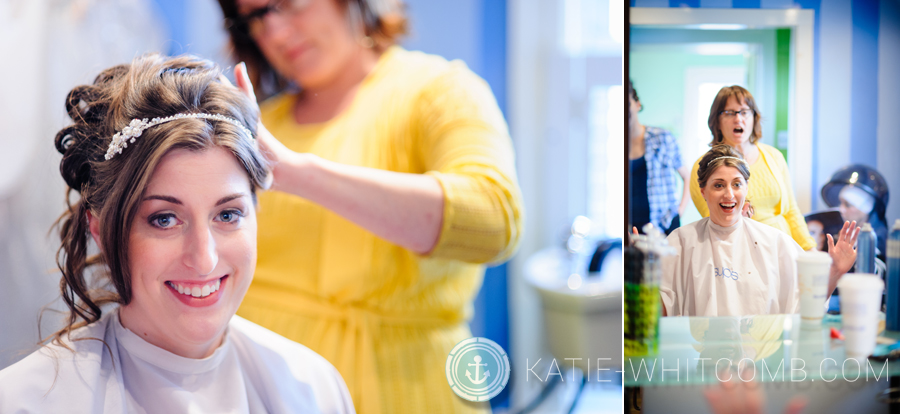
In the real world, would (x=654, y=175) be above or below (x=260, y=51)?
below

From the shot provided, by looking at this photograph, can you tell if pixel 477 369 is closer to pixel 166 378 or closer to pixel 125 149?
pixel 166 378

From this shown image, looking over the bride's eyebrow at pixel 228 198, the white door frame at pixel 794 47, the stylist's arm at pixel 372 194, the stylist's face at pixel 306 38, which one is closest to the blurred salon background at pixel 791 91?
the white door frame at pixel 794 47

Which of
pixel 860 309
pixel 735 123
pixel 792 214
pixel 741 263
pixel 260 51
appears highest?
pixel 260 51

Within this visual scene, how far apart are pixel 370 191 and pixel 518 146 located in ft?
1.05

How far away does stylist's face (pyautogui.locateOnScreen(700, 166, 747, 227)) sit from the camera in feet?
4.37

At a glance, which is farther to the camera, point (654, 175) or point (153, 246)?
point (654, 175)

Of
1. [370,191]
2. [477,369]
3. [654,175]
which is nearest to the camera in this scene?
[370,191]

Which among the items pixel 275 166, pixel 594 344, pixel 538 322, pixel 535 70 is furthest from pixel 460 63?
pixel 594 344

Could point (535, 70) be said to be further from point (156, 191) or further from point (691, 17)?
point (156, 191)

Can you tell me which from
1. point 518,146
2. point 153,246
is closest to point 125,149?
point 153,246

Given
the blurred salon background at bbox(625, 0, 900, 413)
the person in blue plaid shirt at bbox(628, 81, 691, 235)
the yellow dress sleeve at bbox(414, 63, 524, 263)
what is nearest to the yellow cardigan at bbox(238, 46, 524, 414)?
the yellow dress sleeve at bbox(414, 63, 524, 263)

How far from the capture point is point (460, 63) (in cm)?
118

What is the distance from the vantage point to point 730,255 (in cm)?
134

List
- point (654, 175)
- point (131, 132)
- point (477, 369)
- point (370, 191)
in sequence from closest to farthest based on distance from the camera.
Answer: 1. point (131, 132)
2. point (370, 191)
3. point (477, 369)
4. point (654, 175)
